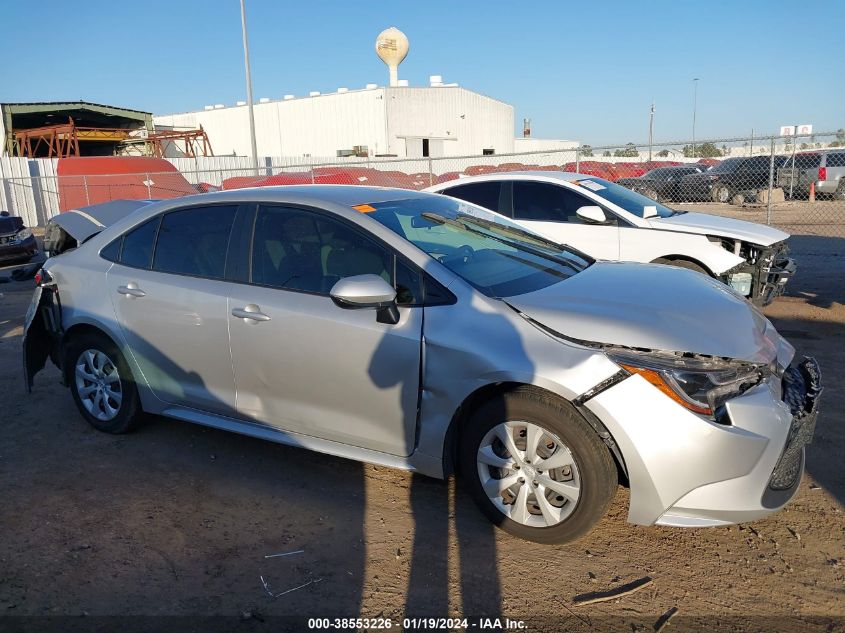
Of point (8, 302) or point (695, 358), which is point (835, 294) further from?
point (8, 302)

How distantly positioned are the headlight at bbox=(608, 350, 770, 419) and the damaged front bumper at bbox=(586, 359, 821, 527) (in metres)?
0.04

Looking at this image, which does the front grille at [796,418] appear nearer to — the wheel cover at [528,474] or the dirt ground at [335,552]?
the dirt ground at [335,552]

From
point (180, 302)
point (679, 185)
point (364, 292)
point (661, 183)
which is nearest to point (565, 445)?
point (364, 292)

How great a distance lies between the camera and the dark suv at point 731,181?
67.8 feet

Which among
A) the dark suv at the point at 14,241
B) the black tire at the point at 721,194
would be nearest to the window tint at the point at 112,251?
the dark suv at the point at 14,241

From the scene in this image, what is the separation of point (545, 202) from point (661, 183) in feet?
41.0

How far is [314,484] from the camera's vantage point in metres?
3.92

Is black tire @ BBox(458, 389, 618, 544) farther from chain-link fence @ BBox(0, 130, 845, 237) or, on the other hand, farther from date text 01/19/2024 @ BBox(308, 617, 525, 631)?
chain-link fence @ BBox(0, 130, 845, 237)

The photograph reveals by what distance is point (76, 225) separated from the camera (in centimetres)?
545

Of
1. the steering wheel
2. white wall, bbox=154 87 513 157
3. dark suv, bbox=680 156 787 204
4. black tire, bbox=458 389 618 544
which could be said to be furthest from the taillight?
white wall, bbox=154 87 513 157

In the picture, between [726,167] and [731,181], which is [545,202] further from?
[726,167]

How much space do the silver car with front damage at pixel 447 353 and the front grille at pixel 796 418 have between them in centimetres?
1

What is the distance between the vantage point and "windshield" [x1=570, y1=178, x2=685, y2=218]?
7.44 m

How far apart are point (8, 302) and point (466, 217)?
27.7ft
